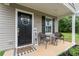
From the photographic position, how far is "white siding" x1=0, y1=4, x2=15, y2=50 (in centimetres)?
611

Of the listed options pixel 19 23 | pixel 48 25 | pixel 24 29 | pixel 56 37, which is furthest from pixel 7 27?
pixel 48 25

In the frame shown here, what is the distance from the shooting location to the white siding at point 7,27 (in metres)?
6.11

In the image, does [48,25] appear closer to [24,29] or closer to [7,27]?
[24,29]

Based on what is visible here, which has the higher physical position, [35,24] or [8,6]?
[8,6]

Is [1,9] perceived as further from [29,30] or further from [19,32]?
[29,30]

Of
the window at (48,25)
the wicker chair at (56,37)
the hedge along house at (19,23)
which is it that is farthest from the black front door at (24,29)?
the window at (48,25)

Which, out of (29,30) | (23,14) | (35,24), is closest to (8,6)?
(23,14)

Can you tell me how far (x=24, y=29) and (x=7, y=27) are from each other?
4.88 feet

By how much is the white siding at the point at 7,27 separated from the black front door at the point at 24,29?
2.13 ft

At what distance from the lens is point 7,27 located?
637 cm

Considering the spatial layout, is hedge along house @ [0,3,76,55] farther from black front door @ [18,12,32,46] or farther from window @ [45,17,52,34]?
window @ [45,17,52,34]

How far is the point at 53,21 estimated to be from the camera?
12.7m

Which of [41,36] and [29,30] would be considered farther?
[41,36]

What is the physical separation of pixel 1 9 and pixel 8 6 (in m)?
0.40
